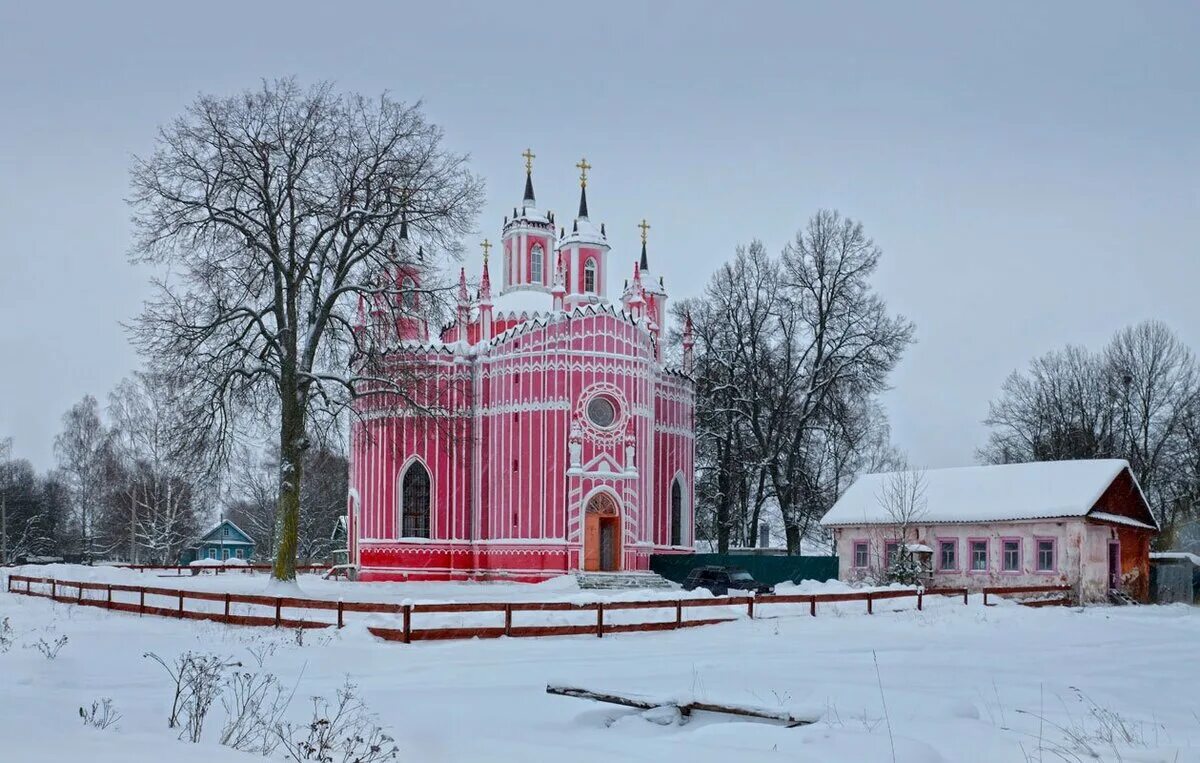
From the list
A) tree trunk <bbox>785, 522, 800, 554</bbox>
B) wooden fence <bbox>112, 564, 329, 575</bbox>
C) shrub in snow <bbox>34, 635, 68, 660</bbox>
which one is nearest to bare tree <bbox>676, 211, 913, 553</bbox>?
tree trunk <bbox>785, 522, 800, 554</bbox>

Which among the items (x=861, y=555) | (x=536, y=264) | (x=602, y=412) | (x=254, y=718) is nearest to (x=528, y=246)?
(x=536, y=264)

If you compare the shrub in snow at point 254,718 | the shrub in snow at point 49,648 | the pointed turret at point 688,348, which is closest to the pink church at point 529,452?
the pointed turret at point 688,348

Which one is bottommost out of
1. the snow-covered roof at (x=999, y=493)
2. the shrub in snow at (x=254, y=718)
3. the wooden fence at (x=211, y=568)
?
the wooden fence at (x=211, y=568)

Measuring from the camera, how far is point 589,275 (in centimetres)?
4562

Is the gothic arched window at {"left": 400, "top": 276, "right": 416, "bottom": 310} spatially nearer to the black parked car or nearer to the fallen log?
the black parked car

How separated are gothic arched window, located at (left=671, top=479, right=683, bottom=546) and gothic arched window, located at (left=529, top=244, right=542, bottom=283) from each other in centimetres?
974

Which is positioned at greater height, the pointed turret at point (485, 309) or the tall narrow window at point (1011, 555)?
the pointed turret at point (485, 309)

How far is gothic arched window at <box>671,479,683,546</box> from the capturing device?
43.7m

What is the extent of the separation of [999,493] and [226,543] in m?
59.3

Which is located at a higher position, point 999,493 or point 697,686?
point 999,493

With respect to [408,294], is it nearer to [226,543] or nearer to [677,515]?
[677,515]

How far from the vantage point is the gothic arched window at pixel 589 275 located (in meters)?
45.4

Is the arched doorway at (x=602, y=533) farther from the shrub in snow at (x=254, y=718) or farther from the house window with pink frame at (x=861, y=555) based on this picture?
the shrub in snow at (x=254, y=718)

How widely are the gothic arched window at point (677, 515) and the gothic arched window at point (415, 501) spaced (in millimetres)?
9243
